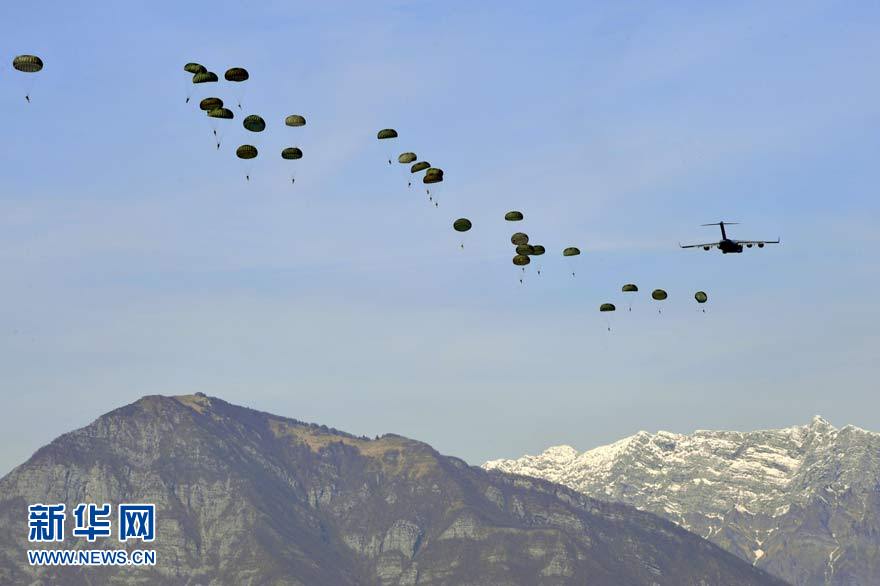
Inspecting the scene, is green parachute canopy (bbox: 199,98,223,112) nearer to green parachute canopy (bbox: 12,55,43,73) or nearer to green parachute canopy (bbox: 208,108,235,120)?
green parachute canopy (bbox: 208,108,235,120)

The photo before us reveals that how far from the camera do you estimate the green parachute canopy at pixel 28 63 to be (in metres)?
169

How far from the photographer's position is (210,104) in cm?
18800

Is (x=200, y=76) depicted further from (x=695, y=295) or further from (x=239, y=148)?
(x=695, y=295)

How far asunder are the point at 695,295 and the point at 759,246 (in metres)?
12.0

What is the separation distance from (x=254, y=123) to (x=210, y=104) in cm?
687

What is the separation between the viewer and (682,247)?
187500mm

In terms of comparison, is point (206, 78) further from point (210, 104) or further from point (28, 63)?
point (28, 63)

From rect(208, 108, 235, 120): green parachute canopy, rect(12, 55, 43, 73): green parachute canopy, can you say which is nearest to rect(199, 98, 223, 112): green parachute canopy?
rect(208, 108, 235, 120): green parachute canopy

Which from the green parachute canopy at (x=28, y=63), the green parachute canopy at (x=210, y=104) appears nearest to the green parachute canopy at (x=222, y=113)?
the green parachute canopy at (x=210, y=104)

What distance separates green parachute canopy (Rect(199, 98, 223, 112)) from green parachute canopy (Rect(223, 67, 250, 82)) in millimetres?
3963

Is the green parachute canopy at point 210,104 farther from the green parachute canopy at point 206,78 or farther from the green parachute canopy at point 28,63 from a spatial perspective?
the green parachute canopy at point 28,63

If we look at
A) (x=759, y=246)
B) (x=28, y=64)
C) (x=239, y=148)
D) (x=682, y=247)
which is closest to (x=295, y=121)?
(x=239, y=148)

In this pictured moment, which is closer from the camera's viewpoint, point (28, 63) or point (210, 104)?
point (28, 63)

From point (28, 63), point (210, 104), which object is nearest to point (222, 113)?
point (210, 104)
